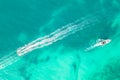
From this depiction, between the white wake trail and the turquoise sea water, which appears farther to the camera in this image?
the white wake trail

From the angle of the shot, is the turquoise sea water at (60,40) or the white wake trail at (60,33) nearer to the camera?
the turquoise sea water at (60,40)

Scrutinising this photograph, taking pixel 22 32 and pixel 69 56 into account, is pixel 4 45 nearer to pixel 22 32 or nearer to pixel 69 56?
pixel 22 32

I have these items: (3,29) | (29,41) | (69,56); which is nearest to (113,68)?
(69,56)

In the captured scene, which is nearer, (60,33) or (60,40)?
(60,33)
